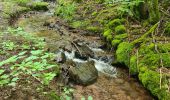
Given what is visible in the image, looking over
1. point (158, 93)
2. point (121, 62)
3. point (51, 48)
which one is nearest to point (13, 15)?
point (51, 48)

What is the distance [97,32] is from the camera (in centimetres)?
1015

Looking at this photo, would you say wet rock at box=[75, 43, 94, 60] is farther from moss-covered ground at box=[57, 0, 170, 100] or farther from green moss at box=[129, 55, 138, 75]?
green moss at box=[129, 55, 138, 75]

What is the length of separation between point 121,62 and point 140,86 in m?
1.18

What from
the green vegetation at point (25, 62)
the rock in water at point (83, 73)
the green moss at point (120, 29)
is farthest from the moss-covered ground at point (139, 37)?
the green vegetation at point (25, 62)

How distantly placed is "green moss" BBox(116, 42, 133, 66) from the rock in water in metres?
0.94

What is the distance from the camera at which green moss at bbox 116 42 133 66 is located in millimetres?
7502

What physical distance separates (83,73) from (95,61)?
1.43 meters

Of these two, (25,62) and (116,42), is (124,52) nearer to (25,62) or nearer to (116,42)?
(116,42)

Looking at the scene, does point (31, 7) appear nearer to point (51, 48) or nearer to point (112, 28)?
point (112, 28)

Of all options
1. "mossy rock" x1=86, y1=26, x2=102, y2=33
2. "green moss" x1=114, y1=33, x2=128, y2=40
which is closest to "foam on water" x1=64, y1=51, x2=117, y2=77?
"green moss" x1=114, y1=33, x2=128, y2=40

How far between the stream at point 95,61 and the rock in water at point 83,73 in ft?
0.39

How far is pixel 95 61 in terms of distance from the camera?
790 centimetres

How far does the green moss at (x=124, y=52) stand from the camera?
7502 mm

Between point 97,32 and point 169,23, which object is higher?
point 169,23
